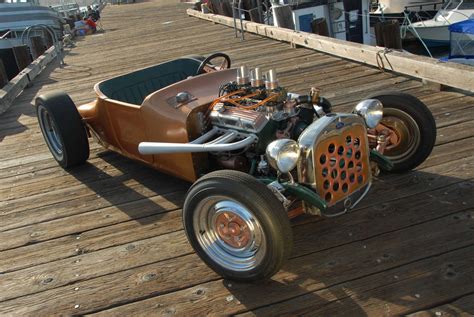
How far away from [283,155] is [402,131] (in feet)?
3.63

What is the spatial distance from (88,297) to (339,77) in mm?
4194

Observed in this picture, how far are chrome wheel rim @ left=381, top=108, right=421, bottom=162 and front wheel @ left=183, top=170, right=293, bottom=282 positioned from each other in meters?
1.27

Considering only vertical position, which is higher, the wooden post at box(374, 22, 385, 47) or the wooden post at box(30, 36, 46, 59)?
the wooden post at box(30, 36, 46, 59)

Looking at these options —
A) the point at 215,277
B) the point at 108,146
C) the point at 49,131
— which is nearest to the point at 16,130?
the point at 49,131

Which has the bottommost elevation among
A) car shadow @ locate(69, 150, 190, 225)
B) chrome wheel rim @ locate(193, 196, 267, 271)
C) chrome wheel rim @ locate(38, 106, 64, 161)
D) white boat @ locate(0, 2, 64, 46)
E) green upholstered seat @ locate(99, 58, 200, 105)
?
car shadow @ locate(69, 150, 190, 225)

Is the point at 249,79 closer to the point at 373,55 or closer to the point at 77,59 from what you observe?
the point at 373,55

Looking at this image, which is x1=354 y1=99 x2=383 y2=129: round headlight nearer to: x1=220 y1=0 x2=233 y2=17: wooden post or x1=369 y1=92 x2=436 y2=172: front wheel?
x1=369 y1=92 x2=436 y2=172: front wheel

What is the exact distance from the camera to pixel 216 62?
25.5 ft

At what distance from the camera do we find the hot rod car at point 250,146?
2.28m

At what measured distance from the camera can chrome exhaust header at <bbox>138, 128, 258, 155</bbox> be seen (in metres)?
2.64

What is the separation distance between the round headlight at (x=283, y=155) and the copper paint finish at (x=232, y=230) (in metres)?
0.33

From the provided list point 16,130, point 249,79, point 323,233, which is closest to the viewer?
point 323,233

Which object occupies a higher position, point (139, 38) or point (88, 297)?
point (139, 38)

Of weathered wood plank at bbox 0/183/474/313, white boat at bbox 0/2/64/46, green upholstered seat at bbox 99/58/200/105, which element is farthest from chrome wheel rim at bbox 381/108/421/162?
white boat at bbox 0/2/64/46
